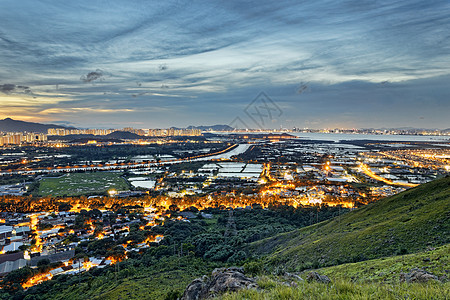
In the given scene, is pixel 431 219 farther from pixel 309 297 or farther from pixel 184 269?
pixel 184 269

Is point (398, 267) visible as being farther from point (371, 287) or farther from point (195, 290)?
point (195, 290)

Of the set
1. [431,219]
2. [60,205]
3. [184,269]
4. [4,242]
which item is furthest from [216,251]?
[60,205]

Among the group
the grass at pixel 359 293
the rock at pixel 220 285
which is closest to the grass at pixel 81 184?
the rock at pixel 220 285

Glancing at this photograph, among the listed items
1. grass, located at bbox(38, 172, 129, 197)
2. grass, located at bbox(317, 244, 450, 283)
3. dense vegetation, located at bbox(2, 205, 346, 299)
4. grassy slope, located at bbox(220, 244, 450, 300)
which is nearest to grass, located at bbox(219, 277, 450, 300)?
grassy slope, located at bbox(220, 244, 450, 300)

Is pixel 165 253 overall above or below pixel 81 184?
above

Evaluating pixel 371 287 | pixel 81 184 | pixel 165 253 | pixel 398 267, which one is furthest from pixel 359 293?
pixel 81 184

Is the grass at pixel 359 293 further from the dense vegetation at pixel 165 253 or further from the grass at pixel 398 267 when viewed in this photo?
the dense vegetation at pixel 165 253

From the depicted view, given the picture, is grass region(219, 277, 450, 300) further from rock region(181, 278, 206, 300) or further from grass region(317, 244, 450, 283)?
grass region(317, 244, 450, 283)
